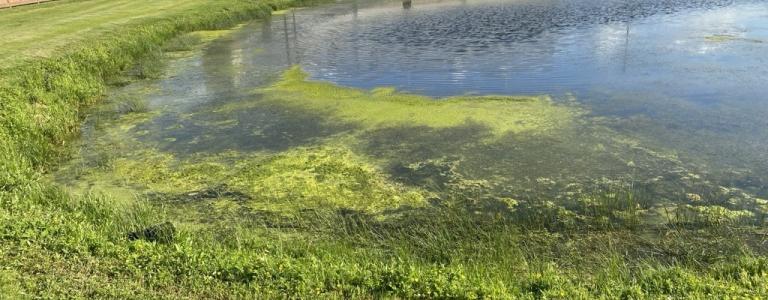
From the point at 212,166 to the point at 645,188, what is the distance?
7081 mm

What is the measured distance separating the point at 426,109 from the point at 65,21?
17661mm

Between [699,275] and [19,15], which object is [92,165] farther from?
[19,15]

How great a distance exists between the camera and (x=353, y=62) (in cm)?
1978

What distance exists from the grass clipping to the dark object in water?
5.98 m

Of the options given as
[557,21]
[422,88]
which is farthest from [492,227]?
[557,21]

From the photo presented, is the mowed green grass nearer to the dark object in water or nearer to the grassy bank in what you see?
the grassy bank

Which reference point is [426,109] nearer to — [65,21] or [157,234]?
[157,234]

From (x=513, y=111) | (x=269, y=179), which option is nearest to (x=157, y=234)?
(x=269, y=179)

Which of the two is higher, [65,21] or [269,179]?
[65,21]

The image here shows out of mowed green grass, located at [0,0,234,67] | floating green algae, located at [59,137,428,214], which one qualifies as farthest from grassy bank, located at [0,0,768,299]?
mowed green grass, located at [0,0,234,67]

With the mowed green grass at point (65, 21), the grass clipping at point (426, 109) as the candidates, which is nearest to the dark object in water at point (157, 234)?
the grass clipping at point (426, 109)

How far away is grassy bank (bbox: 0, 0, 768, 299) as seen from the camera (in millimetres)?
5887

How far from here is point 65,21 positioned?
78.4 ft

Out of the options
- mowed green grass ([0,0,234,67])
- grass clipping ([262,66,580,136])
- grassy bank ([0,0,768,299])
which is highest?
mowed green grass ([0,0,234,67])
